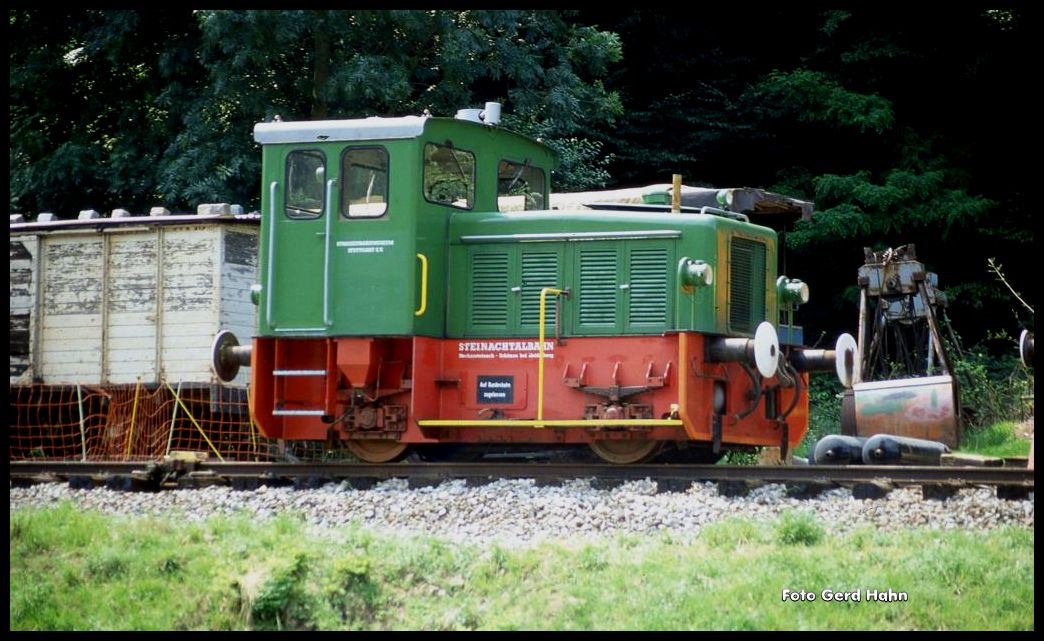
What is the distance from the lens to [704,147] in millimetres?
23844

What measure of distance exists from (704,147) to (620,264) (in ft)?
41.4

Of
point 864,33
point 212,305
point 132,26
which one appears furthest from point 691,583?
point 864,33

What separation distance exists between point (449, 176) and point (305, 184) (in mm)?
1226

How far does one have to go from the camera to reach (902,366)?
1873 cm

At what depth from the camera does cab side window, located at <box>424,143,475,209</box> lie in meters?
11.8

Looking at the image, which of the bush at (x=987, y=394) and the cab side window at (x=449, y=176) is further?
the bush at (x=987, y=394)

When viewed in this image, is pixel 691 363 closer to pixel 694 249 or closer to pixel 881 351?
pixel 694 249

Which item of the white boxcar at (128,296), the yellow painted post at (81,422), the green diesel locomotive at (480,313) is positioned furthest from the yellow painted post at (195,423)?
the green diesel locomotive at (480,313)

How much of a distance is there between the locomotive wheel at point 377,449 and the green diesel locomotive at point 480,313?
0.01 metres

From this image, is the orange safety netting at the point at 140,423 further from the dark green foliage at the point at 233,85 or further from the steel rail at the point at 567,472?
the dark green foliage at the point at 233,85

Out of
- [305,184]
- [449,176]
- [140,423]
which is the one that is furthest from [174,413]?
[449,176]

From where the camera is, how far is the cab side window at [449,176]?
11.8 m

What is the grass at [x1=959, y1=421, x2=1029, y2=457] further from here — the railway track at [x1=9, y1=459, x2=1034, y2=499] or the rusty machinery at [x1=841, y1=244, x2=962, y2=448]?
the railway track at [x1=9, y1=459, x2=1034, y2=499]

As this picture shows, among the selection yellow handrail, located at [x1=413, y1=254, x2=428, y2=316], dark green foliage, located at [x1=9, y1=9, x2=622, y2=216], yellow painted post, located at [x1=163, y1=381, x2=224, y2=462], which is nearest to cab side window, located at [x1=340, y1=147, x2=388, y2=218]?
yellow handrail, located at [x1=413, y1=254, x2=428, y2=316]
